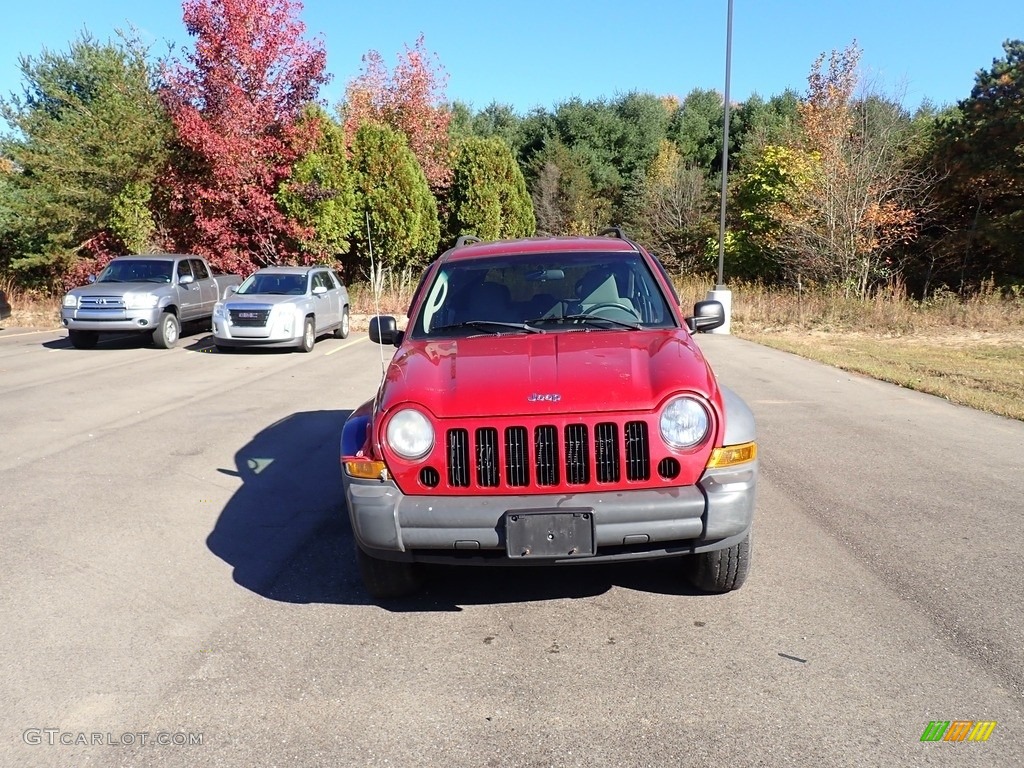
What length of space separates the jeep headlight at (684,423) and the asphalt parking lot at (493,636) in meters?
0.90

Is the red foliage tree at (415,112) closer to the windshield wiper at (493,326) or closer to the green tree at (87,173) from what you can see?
the green tree at (87,173)

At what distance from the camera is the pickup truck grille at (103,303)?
16391 mm

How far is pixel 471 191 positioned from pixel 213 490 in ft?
92.0

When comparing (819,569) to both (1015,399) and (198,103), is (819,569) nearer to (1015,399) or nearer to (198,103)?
(1015,399)

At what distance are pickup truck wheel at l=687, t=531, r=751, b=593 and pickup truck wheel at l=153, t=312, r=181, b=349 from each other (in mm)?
14987

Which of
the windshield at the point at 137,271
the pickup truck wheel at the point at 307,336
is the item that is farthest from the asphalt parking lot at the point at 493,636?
the windshield at the point at 137,271

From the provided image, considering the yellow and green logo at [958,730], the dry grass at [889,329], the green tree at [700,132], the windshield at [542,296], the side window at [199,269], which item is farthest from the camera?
the green tree at [700,132]

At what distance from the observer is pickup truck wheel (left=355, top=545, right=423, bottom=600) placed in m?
4.12

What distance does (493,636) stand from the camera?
3918 millimetres

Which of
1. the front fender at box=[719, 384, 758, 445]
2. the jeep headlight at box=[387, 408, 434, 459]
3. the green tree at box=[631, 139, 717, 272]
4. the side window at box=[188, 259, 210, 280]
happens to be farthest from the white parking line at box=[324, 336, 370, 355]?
the green tree at box=[631, 139, 717, 272]

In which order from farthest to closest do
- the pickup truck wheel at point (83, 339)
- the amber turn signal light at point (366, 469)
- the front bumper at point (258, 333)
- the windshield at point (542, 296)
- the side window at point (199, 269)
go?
the side window at point (199, 269) → the pickup truck wheel at point (83, 339) → the front bumper at point (258, 333) → the windshield at point (542, 296) → the amber turn signal light at point (366, 469)

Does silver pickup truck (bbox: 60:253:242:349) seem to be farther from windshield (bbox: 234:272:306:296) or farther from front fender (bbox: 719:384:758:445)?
front fender (bbox: 719:384:758:445)

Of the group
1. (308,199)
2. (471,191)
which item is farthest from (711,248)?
(308,199)

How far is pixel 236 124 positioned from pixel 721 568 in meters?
21.9
